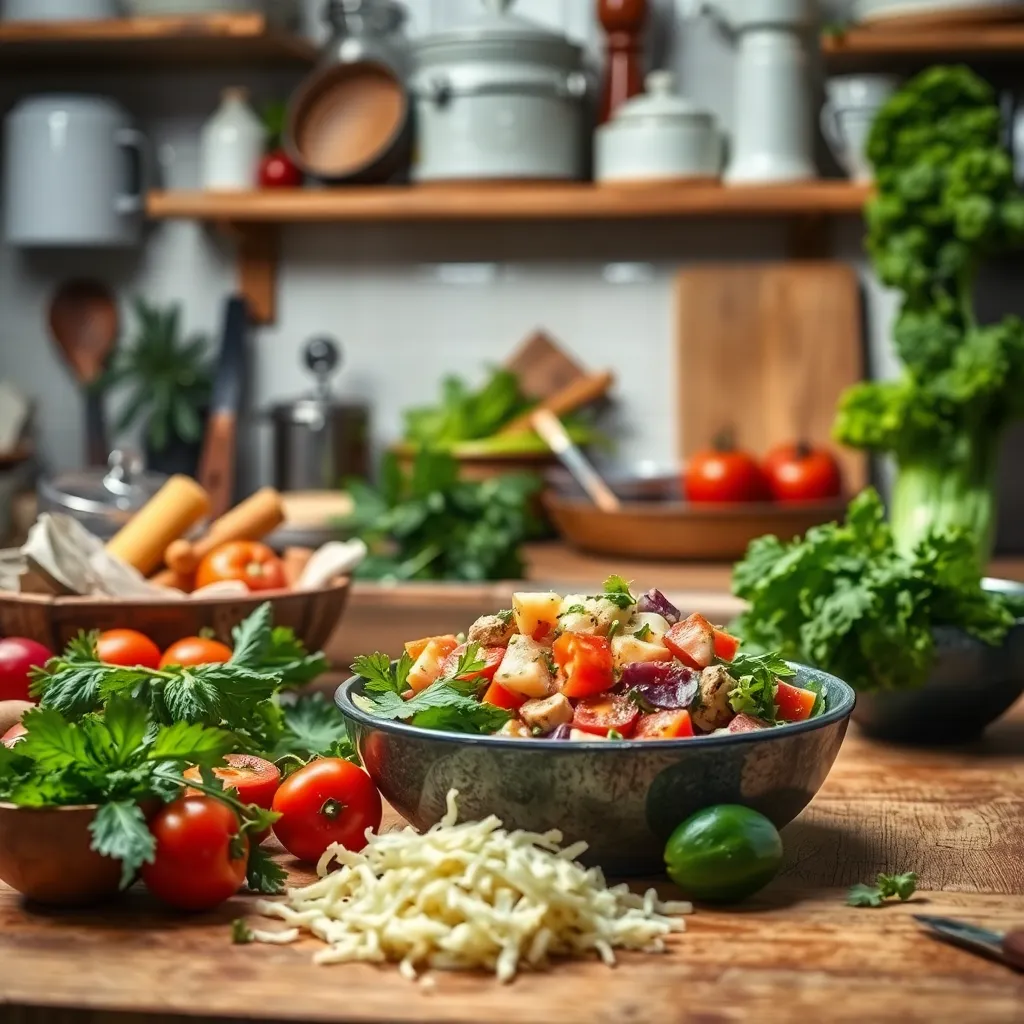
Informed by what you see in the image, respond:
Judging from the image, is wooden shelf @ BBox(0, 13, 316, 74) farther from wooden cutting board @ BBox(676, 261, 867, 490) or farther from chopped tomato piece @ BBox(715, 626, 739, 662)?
chopped tomato piece @ BBox(715, 626, 739, 662)

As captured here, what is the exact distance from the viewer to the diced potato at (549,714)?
1256 mm

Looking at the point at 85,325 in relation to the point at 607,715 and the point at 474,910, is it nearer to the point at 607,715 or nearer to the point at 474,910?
the point at 607,715

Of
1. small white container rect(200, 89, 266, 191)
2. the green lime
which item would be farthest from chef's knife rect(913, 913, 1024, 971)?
small white container rect(200, 89, 266, 191)

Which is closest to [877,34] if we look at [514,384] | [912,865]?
[514,384]

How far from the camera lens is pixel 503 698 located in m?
1.29

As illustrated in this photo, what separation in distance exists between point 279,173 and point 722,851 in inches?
101

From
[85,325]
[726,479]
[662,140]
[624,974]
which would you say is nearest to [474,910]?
[624,974]

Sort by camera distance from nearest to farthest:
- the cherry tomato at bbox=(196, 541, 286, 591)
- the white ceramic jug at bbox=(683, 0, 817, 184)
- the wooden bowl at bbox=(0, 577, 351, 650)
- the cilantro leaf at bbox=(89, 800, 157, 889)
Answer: the cilantro leaf at bbox=(89, 800, 157, 889), the wooden bowl at bbox=(0, 577, 351, 650), the cherry tomato at bbox=(196, 541, 286, 591), the white ceramic jug at bbox=(683, 0, 817, 184)

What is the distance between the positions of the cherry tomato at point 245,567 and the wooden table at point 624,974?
72 centimetres

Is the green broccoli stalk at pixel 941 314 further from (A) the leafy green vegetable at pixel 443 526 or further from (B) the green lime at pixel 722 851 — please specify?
(B) the green lime at pixel 722 851

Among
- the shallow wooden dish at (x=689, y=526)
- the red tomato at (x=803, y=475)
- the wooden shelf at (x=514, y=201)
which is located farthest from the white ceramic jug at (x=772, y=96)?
the shallow wooden dish at (x=689, y=526)

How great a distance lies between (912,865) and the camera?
1.36 m

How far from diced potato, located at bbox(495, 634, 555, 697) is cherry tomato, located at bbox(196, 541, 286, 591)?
2.34 feet

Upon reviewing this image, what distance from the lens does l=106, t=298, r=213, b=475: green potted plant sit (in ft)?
11.9
